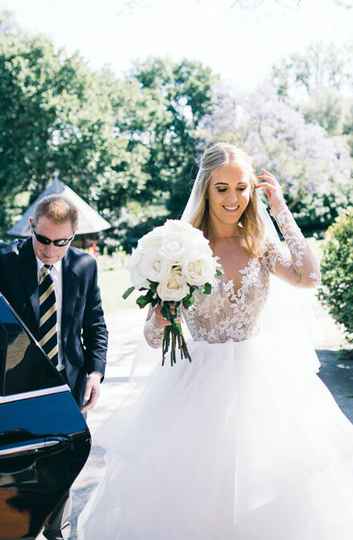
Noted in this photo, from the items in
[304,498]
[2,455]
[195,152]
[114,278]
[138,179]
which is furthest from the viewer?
[195,152]

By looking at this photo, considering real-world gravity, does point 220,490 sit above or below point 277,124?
below

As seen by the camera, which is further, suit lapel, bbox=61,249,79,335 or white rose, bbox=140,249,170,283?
suit lapel, bbox=61,249,79,335

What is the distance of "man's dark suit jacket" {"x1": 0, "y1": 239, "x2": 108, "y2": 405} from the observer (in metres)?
3.35

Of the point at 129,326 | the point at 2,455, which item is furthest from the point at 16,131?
the point at 2,455

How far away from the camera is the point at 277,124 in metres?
43.0

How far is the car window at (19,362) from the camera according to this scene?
2.31 meters

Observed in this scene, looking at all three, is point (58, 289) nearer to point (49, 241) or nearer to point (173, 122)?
point (49, 241)

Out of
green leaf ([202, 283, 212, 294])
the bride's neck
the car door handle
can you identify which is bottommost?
the car door handle

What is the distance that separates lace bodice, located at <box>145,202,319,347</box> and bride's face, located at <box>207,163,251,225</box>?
0.27 metres

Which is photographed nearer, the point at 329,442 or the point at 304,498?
the point at 304,498

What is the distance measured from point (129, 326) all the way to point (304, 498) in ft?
33.1

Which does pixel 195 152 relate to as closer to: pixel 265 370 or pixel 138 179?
pixel 138 179

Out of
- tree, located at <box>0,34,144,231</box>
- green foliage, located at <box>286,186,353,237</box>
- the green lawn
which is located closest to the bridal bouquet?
the green lawn

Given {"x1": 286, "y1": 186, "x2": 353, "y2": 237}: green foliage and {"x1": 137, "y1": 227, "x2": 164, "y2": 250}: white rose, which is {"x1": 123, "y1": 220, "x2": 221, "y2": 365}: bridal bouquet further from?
{"x1": 286, "y1": 186, "x2": 353, "y2": 237}: green foliage
